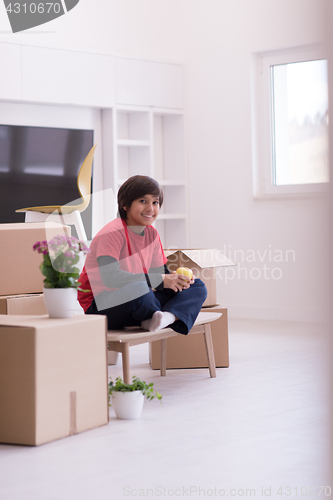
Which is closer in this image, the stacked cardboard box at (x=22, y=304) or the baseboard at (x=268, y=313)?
the stacked cardboard box at (x=22, y=304)

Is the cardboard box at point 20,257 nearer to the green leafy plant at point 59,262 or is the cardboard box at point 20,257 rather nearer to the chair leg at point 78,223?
the green leafy plant at point 59,262

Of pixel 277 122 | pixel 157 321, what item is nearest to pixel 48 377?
pixel 157 321

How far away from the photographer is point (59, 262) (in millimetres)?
2029

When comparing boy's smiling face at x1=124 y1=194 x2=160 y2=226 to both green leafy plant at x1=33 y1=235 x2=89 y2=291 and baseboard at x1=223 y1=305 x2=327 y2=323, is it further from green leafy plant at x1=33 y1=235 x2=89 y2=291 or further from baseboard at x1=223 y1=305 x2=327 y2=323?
baseboard at x1=223 y1=305 x2=327 y2=323

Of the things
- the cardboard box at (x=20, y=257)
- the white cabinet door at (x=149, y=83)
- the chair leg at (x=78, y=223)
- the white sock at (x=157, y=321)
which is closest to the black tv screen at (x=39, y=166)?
the chair leg at (x=78, y=223)

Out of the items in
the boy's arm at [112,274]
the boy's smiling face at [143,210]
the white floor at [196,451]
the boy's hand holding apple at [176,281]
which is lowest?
the white floor at [196,451]

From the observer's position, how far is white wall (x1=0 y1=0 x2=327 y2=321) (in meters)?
4.61

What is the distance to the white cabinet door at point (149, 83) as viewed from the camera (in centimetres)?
471

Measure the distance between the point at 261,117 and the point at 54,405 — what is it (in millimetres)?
3446

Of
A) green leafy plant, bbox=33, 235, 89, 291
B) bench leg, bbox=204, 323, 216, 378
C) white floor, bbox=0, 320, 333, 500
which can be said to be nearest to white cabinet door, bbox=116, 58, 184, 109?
bench leg, bbox=204, 323, 216, 378

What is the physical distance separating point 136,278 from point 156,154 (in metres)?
2.98

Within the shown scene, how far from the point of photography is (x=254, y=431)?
1.97 meters

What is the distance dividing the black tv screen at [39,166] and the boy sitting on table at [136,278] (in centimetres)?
162

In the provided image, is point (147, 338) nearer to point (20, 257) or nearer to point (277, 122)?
point (20, 257)
